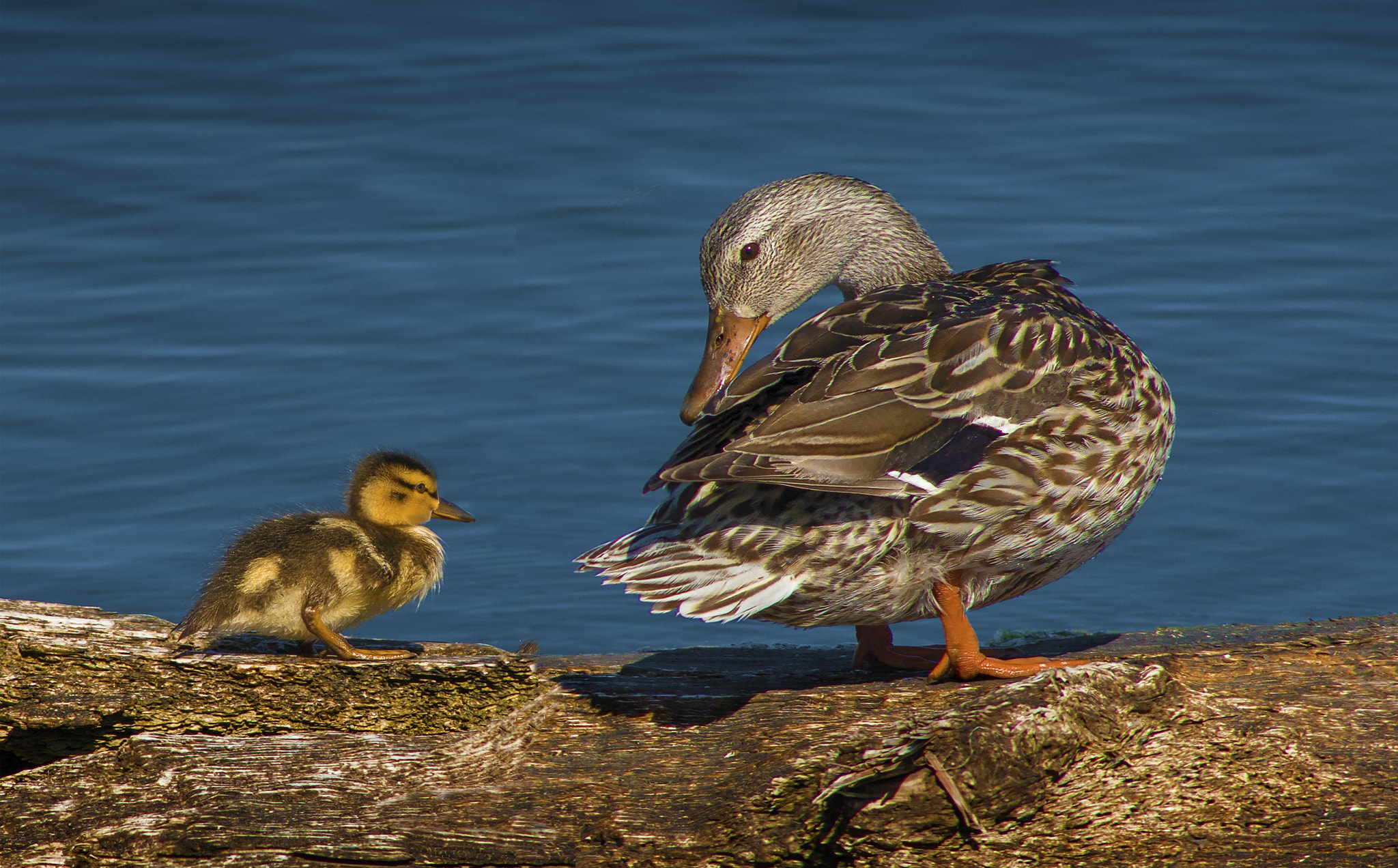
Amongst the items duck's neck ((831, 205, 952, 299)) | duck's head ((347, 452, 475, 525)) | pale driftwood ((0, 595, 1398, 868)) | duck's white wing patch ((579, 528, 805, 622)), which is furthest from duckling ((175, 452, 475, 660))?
duck's neck ((831, 205, 952, 299))

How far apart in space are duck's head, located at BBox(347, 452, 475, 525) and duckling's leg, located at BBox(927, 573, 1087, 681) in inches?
81.1

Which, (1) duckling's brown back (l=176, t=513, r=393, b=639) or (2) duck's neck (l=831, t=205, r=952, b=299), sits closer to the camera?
(1) duckling's brown back (l=176, t=513, r=393, b=639)

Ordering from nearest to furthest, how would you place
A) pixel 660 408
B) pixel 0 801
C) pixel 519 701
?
pixel 0 801 < pixel 519 701 < pixel 660 408

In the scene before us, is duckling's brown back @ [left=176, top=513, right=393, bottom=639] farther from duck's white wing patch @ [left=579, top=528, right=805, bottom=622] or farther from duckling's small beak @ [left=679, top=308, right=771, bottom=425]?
duck's white wing patch @ [left=579, top=528, right=805, bottom=622]

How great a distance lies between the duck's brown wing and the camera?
3.17 meters

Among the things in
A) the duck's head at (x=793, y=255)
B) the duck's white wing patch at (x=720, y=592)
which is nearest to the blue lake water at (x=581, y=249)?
the duck's head at (x=793, y=255)

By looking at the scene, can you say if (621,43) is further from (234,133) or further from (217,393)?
(217,393)

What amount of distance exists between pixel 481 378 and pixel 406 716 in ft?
14.3

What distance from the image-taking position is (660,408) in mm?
7355

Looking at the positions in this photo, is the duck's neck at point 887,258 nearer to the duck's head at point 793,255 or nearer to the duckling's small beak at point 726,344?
the duck's head at point 793,255

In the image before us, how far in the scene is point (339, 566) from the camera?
443 cm

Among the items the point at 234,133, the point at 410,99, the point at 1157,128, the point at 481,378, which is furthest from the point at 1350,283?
the point at 234,133

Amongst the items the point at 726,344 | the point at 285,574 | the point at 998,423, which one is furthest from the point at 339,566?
the point at 998,423

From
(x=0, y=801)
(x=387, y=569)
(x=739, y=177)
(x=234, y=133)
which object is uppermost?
(x=234, y=133)
